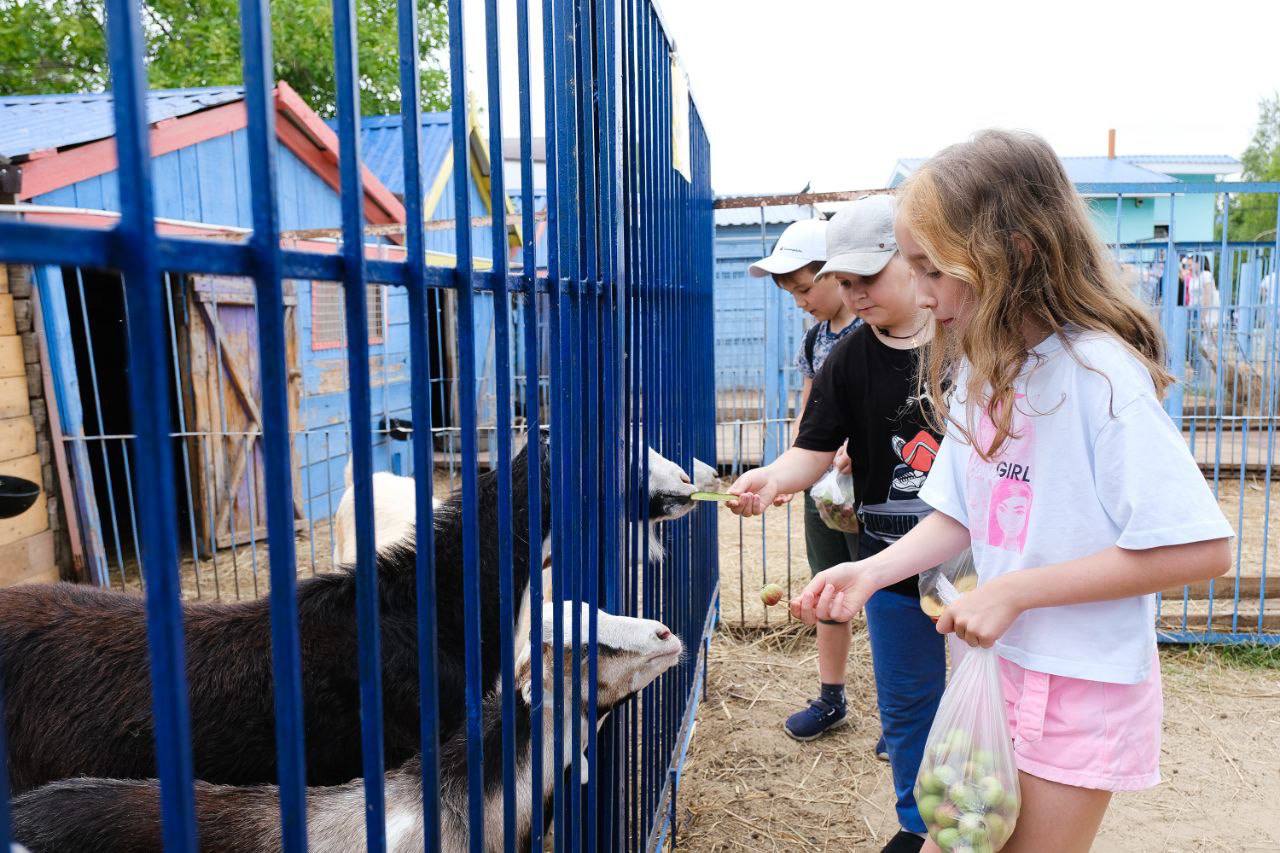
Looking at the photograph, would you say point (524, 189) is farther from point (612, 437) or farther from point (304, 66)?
point (304, 66)

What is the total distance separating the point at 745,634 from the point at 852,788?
1847 mm

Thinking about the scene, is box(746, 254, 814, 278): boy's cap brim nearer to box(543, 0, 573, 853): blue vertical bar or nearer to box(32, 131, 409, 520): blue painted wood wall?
box(543, 0, 573, 853): blue vertical bar

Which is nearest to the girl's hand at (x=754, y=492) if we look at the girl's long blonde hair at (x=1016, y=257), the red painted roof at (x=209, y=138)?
the girl's long blonde hair at (x=1016, y=257)

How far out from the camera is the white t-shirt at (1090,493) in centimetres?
150

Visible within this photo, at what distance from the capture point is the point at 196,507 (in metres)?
7.83

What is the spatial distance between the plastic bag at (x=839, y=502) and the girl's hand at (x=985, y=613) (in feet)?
6.35

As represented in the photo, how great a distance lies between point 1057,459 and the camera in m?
1.64

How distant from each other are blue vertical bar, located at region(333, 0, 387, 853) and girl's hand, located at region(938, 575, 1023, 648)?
1070 millimetres

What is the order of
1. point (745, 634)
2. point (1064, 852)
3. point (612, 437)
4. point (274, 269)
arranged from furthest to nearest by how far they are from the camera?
1. point (745, 634)
2. point (612, 437)
3. point (1064, 852)
4. point (274, 269)

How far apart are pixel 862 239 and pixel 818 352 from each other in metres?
1.07

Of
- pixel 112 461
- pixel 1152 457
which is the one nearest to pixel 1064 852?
pixel 1152 457

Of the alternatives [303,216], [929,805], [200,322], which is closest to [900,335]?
[929,805]

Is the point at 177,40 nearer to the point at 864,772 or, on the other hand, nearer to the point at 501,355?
the point at 864,772

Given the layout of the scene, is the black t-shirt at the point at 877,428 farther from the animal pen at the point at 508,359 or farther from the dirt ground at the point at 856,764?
the dirt ground at the point at 856,764
